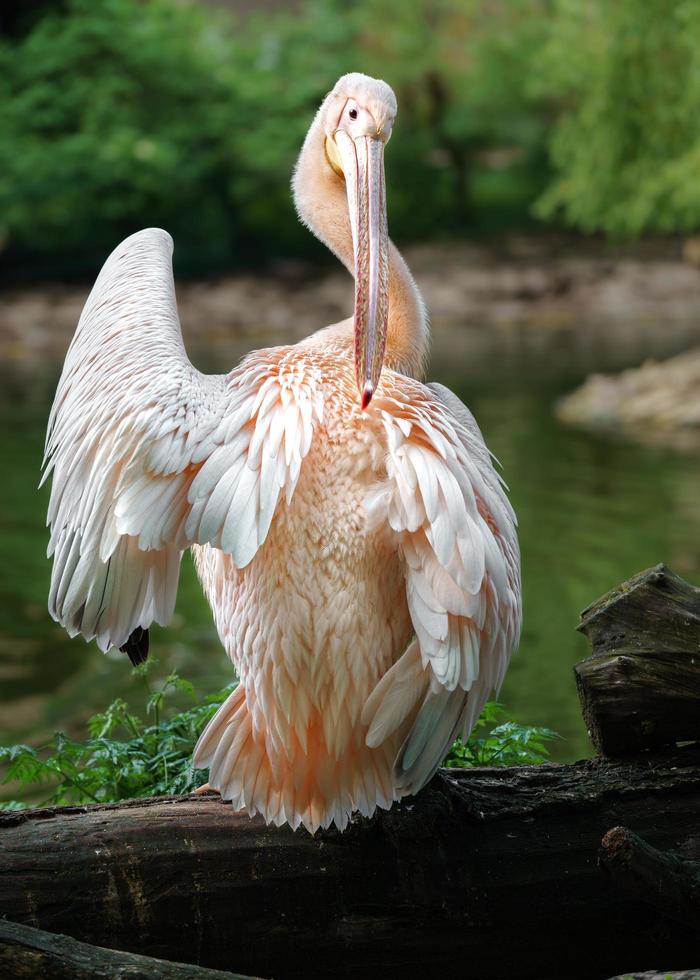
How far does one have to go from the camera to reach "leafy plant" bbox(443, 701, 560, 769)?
2865mm

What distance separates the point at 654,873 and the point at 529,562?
6080 mm

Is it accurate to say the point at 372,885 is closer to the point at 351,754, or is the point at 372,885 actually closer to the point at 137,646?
the point at 351,754

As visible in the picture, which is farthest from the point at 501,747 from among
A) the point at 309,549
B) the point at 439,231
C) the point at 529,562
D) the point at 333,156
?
the point at 439,231

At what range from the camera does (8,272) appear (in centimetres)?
2020

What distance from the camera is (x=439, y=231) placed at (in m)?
22.0

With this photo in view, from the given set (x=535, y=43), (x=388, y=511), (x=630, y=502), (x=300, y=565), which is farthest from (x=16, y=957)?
(x=535, y=43)

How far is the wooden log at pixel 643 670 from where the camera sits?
241cm

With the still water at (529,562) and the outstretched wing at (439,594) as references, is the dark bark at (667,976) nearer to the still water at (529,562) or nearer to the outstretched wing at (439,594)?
the outstretched wing at (439,594)

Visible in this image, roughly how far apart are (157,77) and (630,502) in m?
15.1

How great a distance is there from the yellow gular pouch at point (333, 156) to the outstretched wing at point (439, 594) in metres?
0.87

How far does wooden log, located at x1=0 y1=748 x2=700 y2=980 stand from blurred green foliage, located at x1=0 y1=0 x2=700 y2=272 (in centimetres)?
1510

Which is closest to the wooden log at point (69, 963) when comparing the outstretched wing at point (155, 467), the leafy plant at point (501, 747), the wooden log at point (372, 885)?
the wooden log at point (372, 885)

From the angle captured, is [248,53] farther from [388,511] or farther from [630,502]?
[388,511]

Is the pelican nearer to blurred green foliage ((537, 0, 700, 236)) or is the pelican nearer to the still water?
the still water
